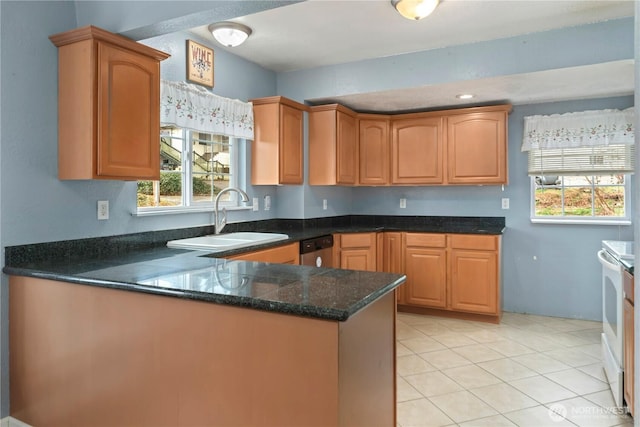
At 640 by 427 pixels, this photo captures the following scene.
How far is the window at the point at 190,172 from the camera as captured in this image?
3093 millimetres

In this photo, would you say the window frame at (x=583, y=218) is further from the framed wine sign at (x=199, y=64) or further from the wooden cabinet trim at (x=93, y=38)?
the wooden cabinet trim at (x=93, y=38)

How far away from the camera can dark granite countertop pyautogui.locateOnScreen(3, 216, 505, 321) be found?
1444 mm

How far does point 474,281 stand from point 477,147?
4.27ft

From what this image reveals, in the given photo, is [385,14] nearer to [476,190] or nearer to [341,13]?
[341,13]

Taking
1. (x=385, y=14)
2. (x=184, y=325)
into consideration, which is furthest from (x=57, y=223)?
(x=385, y=14)

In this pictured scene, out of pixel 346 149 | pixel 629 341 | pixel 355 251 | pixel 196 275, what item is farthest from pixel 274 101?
pixel 629 341

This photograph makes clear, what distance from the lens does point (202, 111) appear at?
322 cm

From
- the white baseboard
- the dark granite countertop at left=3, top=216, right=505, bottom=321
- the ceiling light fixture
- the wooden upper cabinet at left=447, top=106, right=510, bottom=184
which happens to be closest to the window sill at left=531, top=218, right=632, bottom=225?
the wooden upper cabinet at left=447, top=106, right=510, bottom=184

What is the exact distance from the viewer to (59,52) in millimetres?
2303

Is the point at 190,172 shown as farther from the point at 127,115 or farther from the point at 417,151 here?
the point at 417,151

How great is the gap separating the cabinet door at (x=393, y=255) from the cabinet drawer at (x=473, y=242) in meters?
0.53

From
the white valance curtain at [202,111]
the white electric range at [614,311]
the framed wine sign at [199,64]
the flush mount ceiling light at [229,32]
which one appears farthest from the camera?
the framed wine sign at [199,64]

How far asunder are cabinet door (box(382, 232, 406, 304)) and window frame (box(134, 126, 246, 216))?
58.7 inches

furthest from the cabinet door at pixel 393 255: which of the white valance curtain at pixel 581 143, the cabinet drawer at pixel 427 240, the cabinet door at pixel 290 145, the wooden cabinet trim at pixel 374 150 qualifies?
the white valance curtain at pixel 581 143
